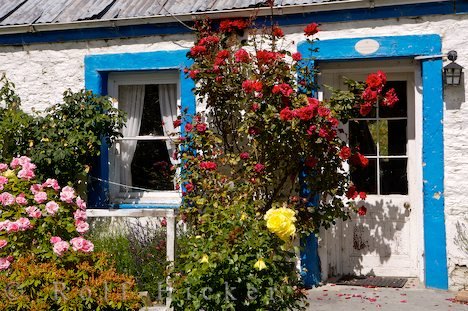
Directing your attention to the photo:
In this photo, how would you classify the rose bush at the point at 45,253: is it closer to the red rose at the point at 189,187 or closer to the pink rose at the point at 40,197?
the pink rose at the point at 40,197

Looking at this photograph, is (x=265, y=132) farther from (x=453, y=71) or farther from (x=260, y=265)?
(x=260, y=265)

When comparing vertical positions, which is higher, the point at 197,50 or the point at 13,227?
the point at 197,50

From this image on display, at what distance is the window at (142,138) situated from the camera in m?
7.54

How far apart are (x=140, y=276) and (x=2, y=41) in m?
3.81

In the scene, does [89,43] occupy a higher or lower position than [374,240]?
higher

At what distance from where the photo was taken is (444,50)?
21.2 ft

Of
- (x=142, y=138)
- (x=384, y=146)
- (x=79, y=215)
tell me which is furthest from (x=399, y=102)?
(x=79, y=215)

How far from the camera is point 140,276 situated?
6.00 meters

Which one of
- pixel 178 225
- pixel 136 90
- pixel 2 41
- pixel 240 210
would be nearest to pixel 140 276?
pixel 178 225

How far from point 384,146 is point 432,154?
0.74 m

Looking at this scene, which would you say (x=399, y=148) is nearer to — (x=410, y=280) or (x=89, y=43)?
(x=410, y=280)

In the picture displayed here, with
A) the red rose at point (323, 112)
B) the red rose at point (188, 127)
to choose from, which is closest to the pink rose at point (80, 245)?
the red rose at point (188, 127)

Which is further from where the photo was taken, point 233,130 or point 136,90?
point 136,90

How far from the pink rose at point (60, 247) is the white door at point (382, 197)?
295cm
